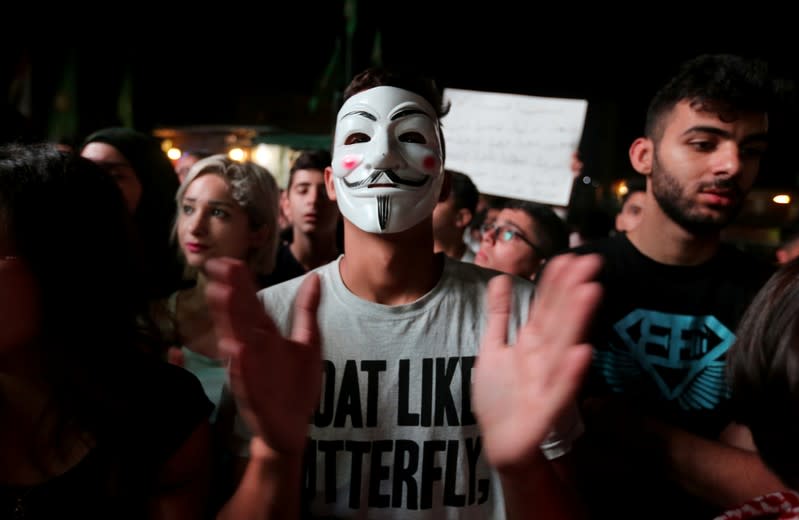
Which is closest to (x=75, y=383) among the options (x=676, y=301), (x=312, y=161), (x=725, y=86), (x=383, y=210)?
(x=383, y=210)

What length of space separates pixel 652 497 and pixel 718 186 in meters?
1.07

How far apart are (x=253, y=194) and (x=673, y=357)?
2100 millimetres

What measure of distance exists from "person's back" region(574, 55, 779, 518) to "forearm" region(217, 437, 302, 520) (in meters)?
1.03

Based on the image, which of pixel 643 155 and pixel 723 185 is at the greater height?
pixel 643 155

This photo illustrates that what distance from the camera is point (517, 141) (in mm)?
4023

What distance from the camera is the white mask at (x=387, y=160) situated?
209 centimetres

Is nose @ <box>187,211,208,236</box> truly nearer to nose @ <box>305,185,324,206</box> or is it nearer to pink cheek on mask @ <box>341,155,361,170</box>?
nose @ <box>305,185,324,206</box>

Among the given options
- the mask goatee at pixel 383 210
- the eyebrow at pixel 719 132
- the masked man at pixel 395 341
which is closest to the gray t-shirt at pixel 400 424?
the masked man at pixel 395 341

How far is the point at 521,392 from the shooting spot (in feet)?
4.43

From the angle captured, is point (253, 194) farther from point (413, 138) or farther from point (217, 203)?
point (413, 138)

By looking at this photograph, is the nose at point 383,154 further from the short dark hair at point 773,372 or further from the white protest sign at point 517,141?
the white protest sign at point 517,141

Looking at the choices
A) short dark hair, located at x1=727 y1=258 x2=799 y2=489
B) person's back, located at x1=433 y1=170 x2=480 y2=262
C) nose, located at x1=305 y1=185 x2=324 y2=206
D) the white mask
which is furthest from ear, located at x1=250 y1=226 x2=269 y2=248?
short dark hair, located at x1=727 y1=258 x2=799 y2=489

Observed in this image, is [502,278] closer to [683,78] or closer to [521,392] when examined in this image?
[521,392]

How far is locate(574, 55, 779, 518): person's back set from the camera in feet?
6.86
